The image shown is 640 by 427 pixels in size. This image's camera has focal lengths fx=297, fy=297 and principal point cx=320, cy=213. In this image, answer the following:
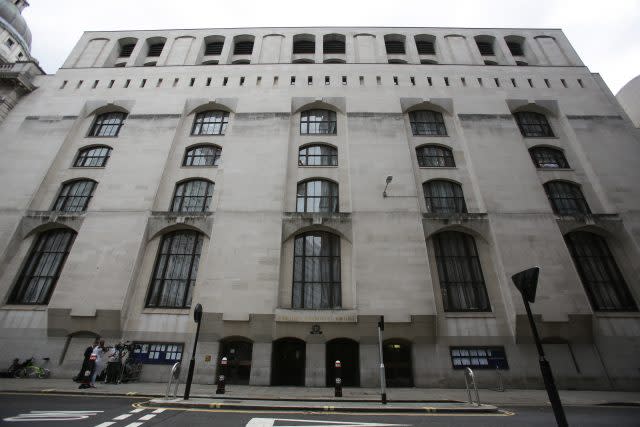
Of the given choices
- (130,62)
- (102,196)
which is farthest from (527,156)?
(130,62)

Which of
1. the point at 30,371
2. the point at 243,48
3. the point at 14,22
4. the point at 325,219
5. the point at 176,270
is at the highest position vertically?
the point at 14,22

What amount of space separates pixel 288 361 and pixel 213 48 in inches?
1094

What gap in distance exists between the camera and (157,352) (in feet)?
45.6

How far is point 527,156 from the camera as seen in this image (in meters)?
18.5

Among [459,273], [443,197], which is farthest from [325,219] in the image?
[459,273]

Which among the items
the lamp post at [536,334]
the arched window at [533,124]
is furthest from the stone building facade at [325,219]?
the lamp post at [536,334]

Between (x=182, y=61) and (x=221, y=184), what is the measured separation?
15.0 m

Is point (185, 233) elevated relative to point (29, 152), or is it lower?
lower

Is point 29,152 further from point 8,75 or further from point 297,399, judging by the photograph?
point 297,399

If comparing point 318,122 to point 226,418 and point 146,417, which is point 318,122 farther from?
point 146,417

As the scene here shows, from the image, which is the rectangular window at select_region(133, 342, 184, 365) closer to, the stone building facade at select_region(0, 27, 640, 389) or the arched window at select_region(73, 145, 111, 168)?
the stone building facade at select_region(0, 27, 640, 389)

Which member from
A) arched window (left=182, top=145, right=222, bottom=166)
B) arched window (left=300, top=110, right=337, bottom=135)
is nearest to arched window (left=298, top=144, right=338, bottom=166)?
arched window (left=300, top=110, right=337, bottom=135)

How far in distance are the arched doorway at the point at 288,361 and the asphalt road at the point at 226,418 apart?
6561 millimetres

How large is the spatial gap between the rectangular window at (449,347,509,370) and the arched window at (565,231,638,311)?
5930 millimetres
